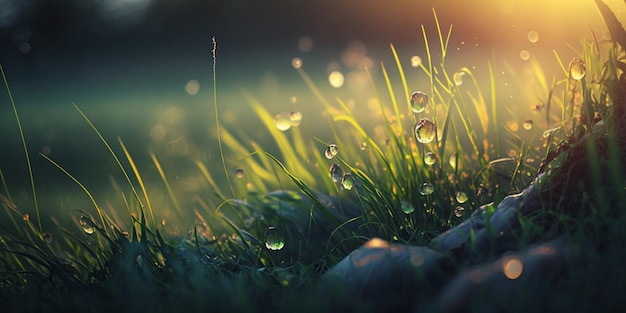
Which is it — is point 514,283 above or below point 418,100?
below

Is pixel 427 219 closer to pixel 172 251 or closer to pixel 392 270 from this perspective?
pixel 392 270

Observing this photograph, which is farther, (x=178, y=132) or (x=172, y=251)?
(x=178, y=132)

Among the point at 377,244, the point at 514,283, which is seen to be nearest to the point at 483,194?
the point at 377,244

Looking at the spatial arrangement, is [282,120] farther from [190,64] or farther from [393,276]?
[190,64]

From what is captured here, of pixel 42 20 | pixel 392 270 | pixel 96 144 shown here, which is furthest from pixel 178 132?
pixel 42 20

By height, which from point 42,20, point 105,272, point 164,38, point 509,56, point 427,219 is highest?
point 42,20

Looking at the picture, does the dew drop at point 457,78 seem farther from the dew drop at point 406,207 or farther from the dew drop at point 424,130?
the dew drop at point 406,207

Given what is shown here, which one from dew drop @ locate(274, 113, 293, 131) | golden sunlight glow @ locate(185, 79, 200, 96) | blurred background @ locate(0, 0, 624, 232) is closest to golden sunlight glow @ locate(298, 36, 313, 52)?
blurred background @ locate(0, 0, 624, 232)
